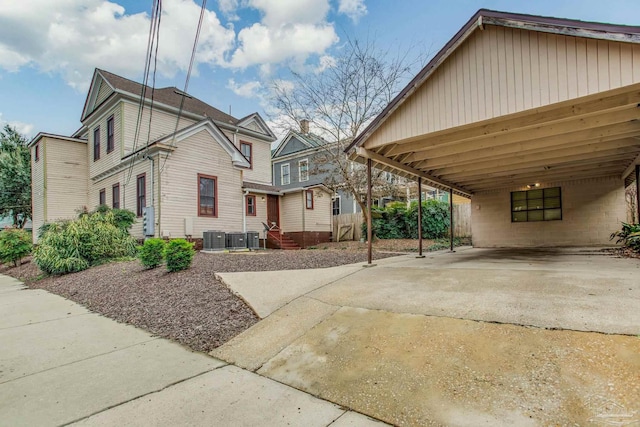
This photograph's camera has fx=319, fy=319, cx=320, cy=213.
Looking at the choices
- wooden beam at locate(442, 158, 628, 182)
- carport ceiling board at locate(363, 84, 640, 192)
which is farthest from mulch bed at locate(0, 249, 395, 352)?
wooden beam at locate(442, 158, 628, 182)

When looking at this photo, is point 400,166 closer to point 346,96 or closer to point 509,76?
point 509,76

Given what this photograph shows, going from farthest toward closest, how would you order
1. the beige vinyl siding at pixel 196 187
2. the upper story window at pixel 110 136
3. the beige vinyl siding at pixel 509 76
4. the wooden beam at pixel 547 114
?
the upper story window at pixel 110 136 < the beige vinyl siding at pixel 196 187 < the wooden beam at pixel 547 114 < the beige vinyl siding at pixel 509 76

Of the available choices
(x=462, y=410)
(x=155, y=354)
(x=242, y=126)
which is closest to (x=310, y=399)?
(x=462, y=410)

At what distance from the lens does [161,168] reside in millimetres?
11953

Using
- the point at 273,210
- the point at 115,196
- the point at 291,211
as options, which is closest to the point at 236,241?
the point at 273,210

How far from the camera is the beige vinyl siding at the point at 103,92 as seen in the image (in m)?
14.8

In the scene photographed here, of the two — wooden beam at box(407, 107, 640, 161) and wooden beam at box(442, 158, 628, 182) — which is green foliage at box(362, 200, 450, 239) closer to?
wooden beam at box(442, 158, 628, 182)

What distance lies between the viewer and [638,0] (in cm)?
715

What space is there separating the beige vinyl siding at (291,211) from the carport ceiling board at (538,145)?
8.38m

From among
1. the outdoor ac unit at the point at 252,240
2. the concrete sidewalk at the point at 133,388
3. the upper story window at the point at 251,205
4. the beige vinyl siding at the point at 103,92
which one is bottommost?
the concrete sidewalk at the point at 133,388

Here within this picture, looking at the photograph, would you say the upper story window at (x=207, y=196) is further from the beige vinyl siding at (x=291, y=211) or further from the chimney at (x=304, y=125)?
the beige vinyl siding at (x=291, y=211)

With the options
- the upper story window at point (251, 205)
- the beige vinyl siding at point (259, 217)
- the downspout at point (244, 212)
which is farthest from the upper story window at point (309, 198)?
the downspout at point (244, 212)

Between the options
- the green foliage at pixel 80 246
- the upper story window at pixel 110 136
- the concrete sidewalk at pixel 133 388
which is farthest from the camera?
the upper story window at pixel 110 136

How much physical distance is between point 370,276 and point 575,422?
3964mm
